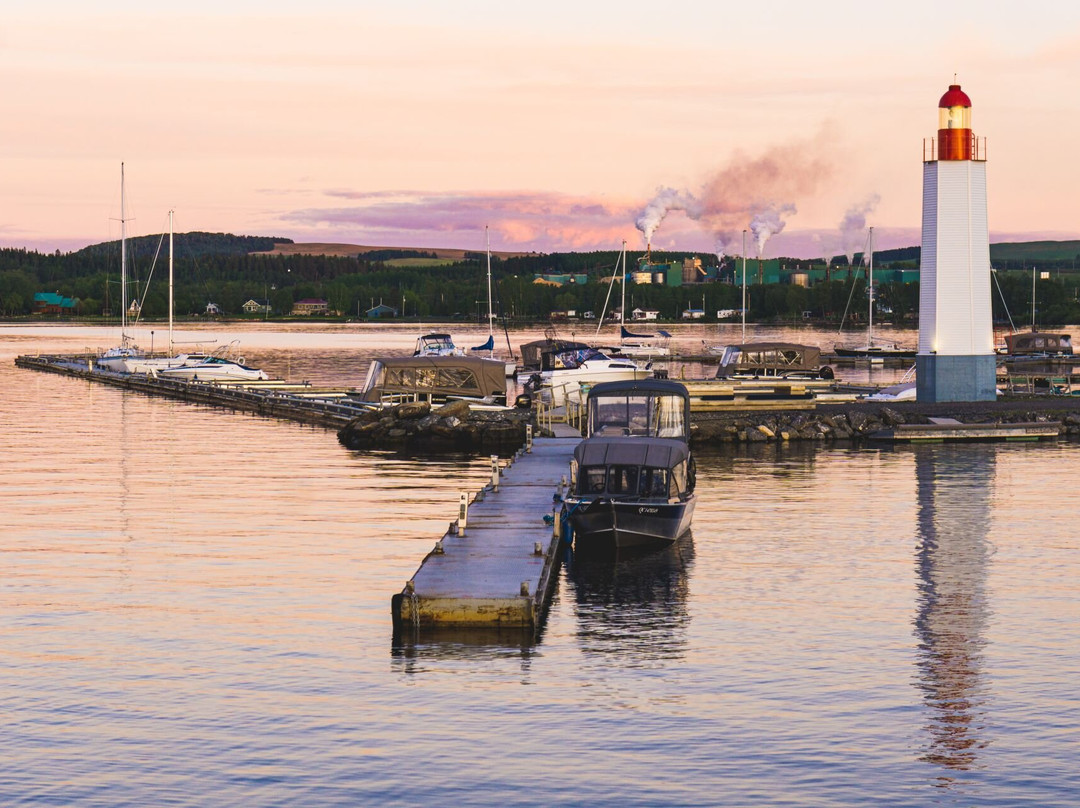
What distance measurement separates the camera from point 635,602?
3073 cm

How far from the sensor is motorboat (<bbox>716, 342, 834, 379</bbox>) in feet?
328

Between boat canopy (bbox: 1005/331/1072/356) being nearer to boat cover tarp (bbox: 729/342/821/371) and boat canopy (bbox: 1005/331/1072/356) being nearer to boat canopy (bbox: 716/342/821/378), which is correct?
boat cover tarp (bbox: 729/342/821/371)

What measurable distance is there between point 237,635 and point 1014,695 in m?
14.0

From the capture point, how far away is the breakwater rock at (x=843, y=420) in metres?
65.4

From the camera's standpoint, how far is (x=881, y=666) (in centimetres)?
2517

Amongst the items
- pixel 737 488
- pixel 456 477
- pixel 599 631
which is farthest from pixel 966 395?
pixel 599 631

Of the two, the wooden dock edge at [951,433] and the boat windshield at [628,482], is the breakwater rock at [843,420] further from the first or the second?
the boat windshield at [628,482]

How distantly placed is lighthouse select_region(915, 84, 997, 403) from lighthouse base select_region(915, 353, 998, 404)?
1039 mm

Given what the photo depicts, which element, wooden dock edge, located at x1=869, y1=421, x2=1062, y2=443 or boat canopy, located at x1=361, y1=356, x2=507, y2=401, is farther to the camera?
boat canopy, located at x1=361, y1=356, x2=507, y2=401

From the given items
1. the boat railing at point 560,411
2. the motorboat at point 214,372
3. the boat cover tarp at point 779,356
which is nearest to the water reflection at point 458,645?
the boat railing at point 560,411

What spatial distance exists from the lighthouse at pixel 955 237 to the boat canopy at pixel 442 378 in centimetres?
2184

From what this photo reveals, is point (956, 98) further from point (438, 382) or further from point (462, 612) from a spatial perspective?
point (462, 612)

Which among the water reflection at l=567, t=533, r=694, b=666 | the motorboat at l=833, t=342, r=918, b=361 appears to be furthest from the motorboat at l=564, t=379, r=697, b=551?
the motorboat at l=833, t=342, r=918, b=361

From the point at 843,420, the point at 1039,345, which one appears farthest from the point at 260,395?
the point at 1039,345
